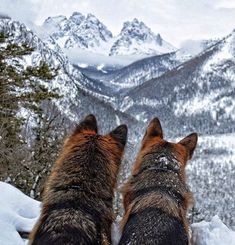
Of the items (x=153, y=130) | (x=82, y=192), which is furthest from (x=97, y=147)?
(x=153, y=130)

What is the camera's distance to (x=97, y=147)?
3932 mm

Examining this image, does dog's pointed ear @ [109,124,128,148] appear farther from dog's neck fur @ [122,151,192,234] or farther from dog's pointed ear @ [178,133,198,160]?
dog's pointed ear @ [178,133,198,160]

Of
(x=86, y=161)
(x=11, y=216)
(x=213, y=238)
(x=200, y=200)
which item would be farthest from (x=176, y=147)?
(x=200, y=200)

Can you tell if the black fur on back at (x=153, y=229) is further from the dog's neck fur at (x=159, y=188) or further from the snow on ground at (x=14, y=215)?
the snow on ground at (x=14, y=215)

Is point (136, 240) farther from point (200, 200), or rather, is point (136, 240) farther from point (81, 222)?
point (200, 200)

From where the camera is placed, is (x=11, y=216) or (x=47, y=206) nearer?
(x=47, y=206)

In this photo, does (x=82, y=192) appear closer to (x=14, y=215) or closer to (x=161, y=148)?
(x=161, y=148)

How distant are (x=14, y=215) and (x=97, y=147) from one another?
3039mm

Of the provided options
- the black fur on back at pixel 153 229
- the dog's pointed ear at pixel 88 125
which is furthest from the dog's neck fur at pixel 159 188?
the dog's pointed ear at pixel 88 125

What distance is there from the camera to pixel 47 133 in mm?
27844

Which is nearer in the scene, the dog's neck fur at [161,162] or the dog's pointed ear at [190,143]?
the dog's neck fur at [161,162]

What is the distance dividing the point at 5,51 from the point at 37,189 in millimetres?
7329

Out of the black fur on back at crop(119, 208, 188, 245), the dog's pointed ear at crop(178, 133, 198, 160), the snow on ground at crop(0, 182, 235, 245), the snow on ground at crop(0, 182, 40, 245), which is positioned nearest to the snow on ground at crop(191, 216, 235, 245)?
the snow on ground at crop(0, 182, 235, 245)

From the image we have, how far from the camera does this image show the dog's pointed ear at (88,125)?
4353 mm
